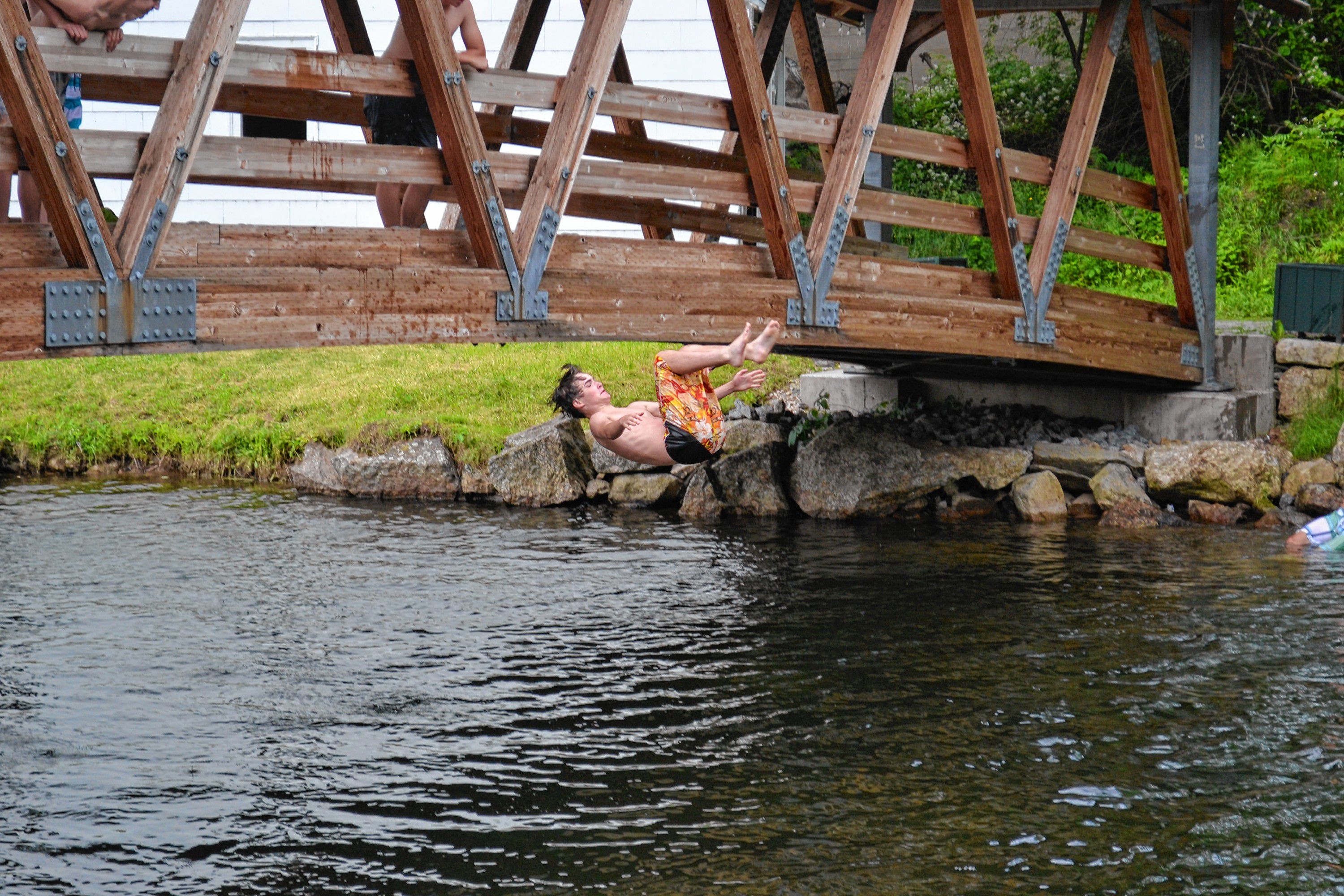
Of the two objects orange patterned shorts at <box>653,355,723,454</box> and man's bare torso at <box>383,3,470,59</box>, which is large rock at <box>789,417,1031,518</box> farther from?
man's bare torso at <box>383,3,470,59</box>

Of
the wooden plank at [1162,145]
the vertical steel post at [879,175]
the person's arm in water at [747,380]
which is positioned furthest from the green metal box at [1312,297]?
the person's arm in water at [747,380]

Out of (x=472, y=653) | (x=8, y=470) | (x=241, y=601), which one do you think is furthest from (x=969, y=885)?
(x=8, y=470)

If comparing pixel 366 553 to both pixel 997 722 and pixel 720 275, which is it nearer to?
pixel 720 275

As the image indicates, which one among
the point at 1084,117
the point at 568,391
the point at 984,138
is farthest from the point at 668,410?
the point at 1084,117

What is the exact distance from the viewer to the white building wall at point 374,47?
19.9 meters

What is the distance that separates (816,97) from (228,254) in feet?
23.2

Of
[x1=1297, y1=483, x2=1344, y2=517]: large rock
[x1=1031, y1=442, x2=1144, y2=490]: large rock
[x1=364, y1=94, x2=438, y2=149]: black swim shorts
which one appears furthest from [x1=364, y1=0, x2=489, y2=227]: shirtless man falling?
[x1=1297, y1=483, x2=1344, y2=517]: large rock

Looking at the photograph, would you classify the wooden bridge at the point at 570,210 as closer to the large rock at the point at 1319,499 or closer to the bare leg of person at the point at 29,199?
the bare leg of person at the point at 29,199

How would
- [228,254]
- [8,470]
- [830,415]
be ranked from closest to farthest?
[228,254]
[830,415]
[8,470]

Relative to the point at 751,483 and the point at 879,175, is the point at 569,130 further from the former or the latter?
the point at 879,175

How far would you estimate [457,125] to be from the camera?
8.55 meters

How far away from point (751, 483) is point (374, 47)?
9061 millimetres

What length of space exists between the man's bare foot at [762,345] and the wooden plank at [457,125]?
5.26 ft

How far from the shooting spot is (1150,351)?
13859 millimetres
